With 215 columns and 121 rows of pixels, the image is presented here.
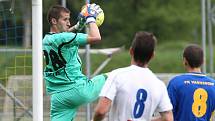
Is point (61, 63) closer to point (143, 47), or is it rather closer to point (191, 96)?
point (191, 96)

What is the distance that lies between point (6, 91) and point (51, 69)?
217cm

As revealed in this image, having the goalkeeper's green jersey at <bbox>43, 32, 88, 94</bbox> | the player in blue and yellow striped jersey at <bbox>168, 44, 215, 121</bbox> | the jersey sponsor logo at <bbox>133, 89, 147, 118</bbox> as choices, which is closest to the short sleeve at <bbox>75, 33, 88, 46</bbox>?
the goalkeeper's green jersey at <bbox>43, 32, 88, 94</bbox>

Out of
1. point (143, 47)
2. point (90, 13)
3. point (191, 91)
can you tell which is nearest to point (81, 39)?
point (90, 13)

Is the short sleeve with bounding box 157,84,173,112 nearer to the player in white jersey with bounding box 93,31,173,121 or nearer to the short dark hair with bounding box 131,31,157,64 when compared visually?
the player in white jersey with bounding box 93,31,173,121

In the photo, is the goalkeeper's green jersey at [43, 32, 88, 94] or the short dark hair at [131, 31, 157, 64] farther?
the goalkeeper's green jersey at [43, 32, 88, 94]

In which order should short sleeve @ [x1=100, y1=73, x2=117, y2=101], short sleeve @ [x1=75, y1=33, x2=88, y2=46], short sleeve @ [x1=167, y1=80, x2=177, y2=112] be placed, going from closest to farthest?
1. short sleeve @ [x1=100, y1=73, x2=117, y2=101]
2. short sleeve @ [x1=167, y1=80, x2=177, y2=112]
3. short sleeve @ [x1=75, y1=33, x2=88, y2=46]

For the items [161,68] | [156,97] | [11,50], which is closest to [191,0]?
[161,68]

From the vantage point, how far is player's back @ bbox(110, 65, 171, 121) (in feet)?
23.9

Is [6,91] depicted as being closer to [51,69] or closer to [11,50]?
[11,50]

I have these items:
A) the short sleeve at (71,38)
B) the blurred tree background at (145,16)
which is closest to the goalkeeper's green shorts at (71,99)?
the short sleeve at (71,38)

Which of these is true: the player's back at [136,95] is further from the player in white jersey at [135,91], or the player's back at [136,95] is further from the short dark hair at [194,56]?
the short dark hair at [194,56]

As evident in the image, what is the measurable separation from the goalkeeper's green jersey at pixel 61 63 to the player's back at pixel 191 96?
5.82 feet

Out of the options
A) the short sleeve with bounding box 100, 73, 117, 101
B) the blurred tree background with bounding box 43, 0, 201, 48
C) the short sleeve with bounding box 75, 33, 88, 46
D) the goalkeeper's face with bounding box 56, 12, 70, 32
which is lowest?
the short sleeve with bounding box 100, 73, 117, 101

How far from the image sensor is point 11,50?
38.8 feet
